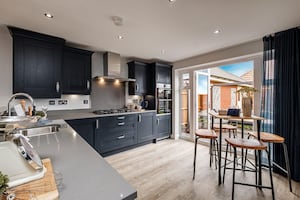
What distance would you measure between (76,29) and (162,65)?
8.55ft

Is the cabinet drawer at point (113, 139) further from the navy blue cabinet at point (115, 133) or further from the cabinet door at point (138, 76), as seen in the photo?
→ the cabinet door at point (138, 76)

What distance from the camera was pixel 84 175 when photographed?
2.41 feet

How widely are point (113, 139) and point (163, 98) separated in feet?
6.64

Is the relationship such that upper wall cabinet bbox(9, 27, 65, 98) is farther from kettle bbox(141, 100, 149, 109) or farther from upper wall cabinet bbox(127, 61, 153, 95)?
kettle bbox(141, 100, 149, 109)

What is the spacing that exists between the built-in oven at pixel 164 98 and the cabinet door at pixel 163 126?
7.5 inches

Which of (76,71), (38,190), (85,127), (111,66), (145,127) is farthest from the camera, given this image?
(145,127)

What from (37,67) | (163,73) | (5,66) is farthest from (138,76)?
(5,66)

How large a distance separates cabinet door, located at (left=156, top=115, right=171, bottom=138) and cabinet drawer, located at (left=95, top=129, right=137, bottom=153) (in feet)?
2.98

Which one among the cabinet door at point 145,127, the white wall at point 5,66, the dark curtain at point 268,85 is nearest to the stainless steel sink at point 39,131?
the white wall at point 5,66

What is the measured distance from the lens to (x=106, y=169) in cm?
80

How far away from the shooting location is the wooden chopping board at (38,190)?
1.78ft

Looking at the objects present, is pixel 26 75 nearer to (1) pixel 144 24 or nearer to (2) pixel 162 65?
(1) pixel 144 24

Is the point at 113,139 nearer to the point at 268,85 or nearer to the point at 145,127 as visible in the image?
the point at 145,127

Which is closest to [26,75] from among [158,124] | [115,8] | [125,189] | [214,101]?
[115,8]
